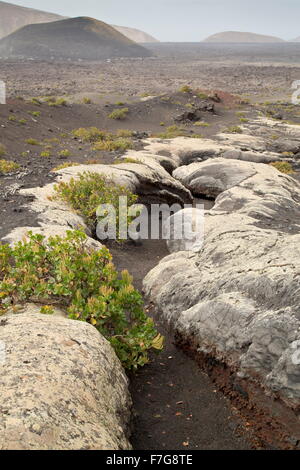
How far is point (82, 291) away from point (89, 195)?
555 cm

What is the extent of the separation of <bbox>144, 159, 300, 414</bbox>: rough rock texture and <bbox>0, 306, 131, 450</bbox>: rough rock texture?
1.55 meters

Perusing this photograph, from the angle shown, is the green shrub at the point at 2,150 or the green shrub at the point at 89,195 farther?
the green shrub at the point at 2,150

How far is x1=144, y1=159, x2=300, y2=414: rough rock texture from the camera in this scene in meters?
4.97

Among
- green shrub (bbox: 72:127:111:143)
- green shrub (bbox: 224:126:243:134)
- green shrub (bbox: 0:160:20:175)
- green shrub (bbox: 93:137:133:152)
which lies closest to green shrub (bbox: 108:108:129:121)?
green shrub (bbox: 72:127:111:143)

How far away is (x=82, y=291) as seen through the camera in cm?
583

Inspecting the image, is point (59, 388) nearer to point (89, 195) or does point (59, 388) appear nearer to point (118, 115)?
point (89, 195)

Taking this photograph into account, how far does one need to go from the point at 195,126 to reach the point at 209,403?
2668 cm

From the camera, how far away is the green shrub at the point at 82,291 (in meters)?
5.48

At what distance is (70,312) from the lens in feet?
17.6

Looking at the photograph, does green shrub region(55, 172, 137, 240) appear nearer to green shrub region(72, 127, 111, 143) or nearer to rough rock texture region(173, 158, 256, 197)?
rough rock texture region(173, 158, 256, 197)

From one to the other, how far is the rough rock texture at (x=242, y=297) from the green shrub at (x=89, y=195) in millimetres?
2783

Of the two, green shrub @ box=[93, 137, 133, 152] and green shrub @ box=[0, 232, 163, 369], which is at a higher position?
green shrub @ box=[93, 137, 133, 152]

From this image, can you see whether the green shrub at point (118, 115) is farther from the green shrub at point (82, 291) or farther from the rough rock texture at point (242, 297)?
the green shrub at point (82, 291)

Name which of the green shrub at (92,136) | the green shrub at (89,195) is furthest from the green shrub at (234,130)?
the green shrub at (89,195)
